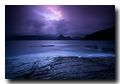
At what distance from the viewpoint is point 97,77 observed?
2551 mm

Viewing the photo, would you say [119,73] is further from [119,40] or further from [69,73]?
[69,73]

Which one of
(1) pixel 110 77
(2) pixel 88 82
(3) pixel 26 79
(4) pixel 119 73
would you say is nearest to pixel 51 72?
(3) pixel 26 79

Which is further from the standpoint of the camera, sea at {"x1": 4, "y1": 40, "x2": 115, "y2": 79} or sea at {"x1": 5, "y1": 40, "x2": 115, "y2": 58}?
sea at {"x1": 5, "y1": 40, "x2": 115, "y2": 58}

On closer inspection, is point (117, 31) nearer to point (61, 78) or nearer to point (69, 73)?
point (69, 73)

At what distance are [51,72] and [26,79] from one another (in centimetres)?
110

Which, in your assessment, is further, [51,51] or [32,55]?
[51,51]

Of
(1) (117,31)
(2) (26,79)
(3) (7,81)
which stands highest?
(1) (117,31)

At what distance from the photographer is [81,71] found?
114 inches

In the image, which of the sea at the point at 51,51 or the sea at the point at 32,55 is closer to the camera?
the sea at the point at 32,55
